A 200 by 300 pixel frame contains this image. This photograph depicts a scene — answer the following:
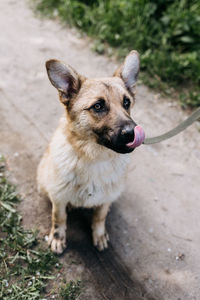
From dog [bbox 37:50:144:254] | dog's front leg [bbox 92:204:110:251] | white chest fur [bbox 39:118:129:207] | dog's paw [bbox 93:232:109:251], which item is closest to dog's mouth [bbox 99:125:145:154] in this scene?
dog [bbox 37:50:144:254]

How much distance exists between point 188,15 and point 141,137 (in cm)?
418

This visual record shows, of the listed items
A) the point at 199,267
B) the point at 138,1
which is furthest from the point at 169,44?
the point at 199,267

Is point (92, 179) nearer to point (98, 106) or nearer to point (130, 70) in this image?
point (98, 106)

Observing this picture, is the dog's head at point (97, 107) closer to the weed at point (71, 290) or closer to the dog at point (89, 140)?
the dog at point (89, 140)

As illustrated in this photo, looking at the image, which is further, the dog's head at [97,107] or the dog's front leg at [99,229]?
the dog's front leg at [99,229]

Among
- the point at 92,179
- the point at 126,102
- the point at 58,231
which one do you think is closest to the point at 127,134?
the point at 126,102

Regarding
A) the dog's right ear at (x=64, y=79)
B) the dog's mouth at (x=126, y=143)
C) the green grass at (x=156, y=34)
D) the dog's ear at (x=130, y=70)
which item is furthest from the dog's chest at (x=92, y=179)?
the green grass at (x=156, y=34)

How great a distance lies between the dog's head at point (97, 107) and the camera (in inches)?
103

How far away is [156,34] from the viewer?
5988mm

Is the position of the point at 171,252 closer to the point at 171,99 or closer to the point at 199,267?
the point at 199,267

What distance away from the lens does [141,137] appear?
2.51m

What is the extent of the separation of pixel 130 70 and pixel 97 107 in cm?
68

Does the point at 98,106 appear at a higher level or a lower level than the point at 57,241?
higher

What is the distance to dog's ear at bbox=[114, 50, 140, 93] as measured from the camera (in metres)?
3.14
